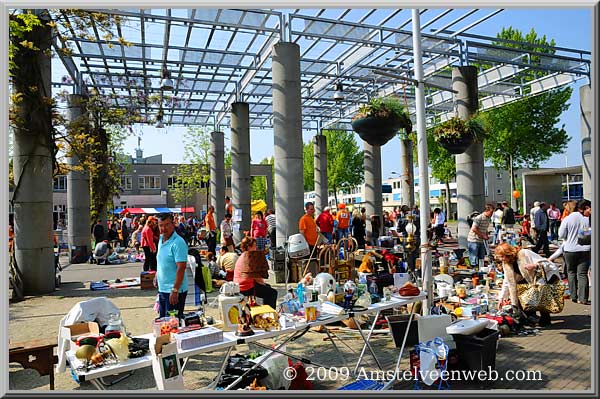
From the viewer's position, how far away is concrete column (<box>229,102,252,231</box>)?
63.2 feet

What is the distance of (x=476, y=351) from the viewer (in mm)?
4777

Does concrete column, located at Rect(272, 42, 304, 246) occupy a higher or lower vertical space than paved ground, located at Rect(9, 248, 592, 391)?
higher

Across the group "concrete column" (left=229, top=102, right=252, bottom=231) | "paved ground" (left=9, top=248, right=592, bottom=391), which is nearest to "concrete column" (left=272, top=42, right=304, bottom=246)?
"paved ground" (left=9, top=248, right=592, bottom=391)

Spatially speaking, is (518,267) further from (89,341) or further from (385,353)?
(89,341)

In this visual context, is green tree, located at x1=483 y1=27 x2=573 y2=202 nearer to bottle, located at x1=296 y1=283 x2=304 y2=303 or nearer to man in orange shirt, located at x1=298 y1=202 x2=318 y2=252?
man in orange shirt, located at x1=298 y1=202 x2=318 y2=252

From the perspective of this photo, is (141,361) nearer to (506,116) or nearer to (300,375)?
(300,375)

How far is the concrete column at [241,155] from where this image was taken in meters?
19.2

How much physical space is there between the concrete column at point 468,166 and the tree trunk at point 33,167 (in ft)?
34.9

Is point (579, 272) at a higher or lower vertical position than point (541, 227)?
lower

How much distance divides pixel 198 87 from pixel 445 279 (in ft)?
49.7

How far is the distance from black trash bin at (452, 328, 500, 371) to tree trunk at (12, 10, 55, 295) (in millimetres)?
9642

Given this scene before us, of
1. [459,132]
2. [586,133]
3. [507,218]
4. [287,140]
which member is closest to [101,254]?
[287,140]

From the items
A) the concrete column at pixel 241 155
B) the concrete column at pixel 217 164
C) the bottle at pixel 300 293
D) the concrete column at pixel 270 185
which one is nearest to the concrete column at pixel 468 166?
the bottle at pixel 300 293

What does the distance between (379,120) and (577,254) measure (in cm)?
451
